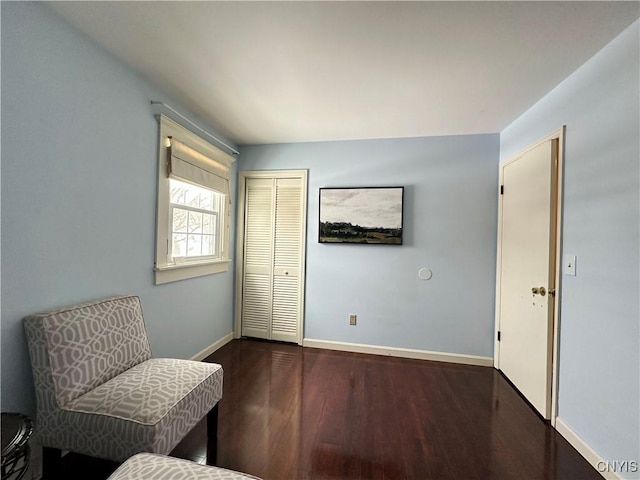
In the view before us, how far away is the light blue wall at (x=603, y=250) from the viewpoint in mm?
1317

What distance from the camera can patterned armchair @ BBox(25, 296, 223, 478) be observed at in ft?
3.77

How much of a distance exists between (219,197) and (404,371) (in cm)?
271

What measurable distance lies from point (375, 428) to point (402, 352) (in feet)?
4.11

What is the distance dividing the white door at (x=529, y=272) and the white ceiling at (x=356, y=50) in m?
0.61

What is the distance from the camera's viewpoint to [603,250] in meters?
1.47

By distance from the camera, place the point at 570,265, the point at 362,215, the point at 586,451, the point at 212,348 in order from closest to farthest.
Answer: the point at 586,451 → the point at 570,265 → the point at 212,348 → the point at 362,215

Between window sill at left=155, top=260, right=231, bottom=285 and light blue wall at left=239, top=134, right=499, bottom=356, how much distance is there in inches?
41.2

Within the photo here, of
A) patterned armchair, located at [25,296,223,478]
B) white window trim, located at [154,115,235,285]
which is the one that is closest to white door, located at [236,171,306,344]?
white window trim, located at [154,115,235,285]

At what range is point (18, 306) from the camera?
1.24m

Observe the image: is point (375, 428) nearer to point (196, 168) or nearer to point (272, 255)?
point (272, 255)

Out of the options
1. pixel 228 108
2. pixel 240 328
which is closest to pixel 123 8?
pixel 228 108

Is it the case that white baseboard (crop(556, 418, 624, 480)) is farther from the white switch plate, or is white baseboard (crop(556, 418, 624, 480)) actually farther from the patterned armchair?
the patterned armchair

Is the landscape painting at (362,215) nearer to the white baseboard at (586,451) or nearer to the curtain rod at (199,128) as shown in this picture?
the curtain rod at (199,128)

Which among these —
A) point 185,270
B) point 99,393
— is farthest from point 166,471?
point 185,270
